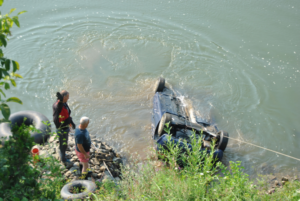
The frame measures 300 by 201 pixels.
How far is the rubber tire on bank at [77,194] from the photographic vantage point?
5044 mm

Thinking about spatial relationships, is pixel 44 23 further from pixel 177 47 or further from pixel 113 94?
pixel 177 47

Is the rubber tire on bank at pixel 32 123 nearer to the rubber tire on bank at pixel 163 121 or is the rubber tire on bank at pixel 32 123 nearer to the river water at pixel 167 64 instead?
the river water at pixel 167 64

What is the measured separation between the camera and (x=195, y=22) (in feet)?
47.6

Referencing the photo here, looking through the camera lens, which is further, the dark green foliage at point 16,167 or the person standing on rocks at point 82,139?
the person standing on rocks at point 82,139

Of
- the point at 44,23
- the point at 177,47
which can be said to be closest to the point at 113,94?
the point at 177,47

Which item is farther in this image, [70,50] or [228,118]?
[70,50]

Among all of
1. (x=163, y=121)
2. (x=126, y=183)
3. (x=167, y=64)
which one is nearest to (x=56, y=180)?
(x=126, y=183)

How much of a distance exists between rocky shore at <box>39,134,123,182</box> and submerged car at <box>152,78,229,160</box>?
148 centimetres

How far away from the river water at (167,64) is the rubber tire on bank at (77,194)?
2.89m

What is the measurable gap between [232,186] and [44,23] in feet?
42.4

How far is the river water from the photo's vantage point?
31.4 ft

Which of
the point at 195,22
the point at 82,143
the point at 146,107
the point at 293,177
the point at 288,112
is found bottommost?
the point at 293,177

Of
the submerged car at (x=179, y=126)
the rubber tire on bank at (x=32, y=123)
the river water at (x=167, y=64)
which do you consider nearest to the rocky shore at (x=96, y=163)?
the rubber tire on bank at (x=32, y=123)

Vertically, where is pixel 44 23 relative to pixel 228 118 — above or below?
above
